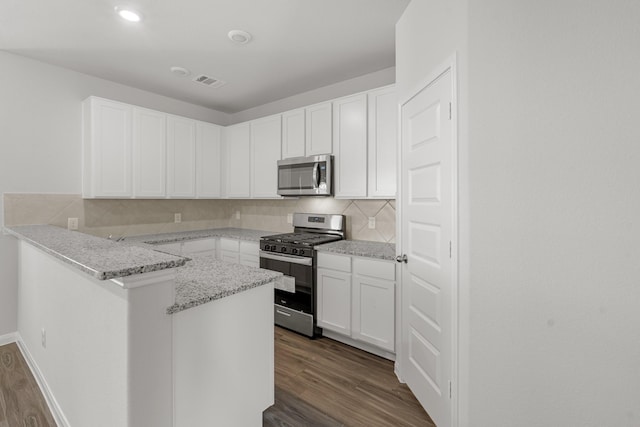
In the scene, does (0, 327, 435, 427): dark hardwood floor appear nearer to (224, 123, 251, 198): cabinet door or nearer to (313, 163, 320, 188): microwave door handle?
(313, 163, 320, 188): microwave door handle

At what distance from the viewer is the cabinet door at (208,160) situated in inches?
155

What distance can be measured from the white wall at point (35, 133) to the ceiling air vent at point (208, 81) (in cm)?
111

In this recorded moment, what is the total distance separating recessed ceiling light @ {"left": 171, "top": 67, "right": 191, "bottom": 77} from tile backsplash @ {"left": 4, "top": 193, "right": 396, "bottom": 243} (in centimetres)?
162

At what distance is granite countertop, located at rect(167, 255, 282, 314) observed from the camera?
1191mm

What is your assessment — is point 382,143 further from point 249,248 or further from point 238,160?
point 238,160

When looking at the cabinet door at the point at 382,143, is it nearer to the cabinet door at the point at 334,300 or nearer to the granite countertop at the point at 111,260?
the cabinet door at the point at 334,300

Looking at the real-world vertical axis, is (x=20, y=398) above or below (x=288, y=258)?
below

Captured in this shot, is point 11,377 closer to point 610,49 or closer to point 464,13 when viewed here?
point 464,13

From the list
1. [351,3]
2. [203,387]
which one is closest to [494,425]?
[203,387]

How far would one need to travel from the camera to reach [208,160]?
405cm

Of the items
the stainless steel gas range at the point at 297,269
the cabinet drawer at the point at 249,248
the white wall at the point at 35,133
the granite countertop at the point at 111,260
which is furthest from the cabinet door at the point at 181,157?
the granite countertop at the point at 111,260

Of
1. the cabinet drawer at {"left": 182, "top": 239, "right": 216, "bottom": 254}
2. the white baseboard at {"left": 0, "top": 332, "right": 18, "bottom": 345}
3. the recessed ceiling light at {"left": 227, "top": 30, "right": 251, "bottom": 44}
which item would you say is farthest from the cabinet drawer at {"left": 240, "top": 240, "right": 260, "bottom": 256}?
the white baseboard at {"left": 0, "top": 332, "right": 18, "bottom": 345}

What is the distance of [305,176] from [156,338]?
2387 mm

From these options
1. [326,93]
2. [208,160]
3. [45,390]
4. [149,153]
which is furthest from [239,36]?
[45,390]
